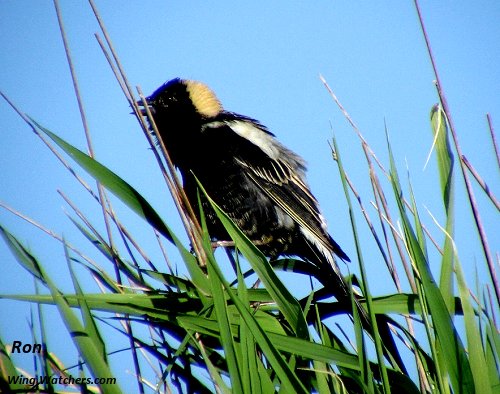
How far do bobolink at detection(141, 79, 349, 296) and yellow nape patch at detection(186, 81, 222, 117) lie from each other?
0.86 ft

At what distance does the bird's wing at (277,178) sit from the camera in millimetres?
3307

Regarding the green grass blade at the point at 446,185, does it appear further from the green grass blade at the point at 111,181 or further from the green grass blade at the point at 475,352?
the green grass blade at the point at 111,181

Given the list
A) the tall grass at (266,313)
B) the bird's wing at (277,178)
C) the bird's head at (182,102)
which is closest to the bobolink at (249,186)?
the bird's wing at (277,178)

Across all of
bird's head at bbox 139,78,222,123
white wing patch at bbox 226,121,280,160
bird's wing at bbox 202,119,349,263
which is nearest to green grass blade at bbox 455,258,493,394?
bird's wing at bbox 202,119,349,263

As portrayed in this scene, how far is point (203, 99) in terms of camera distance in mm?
3998

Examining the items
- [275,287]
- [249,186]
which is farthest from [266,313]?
[249,186]

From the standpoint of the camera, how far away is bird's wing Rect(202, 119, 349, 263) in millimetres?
3307

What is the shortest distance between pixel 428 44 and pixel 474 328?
0.75 metres

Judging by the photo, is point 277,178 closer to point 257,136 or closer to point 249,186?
point 249,186

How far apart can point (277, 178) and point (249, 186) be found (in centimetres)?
18

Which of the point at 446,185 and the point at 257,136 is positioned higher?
the point at 257,136

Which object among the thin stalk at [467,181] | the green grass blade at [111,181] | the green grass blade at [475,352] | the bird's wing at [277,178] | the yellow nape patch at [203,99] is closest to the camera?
the green grass blade at [475,352]

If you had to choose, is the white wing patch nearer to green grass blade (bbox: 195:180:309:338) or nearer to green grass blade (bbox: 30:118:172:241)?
green grass blade (bbox: 30:118:172:241)

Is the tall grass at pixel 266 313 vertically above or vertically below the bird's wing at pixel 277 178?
below
